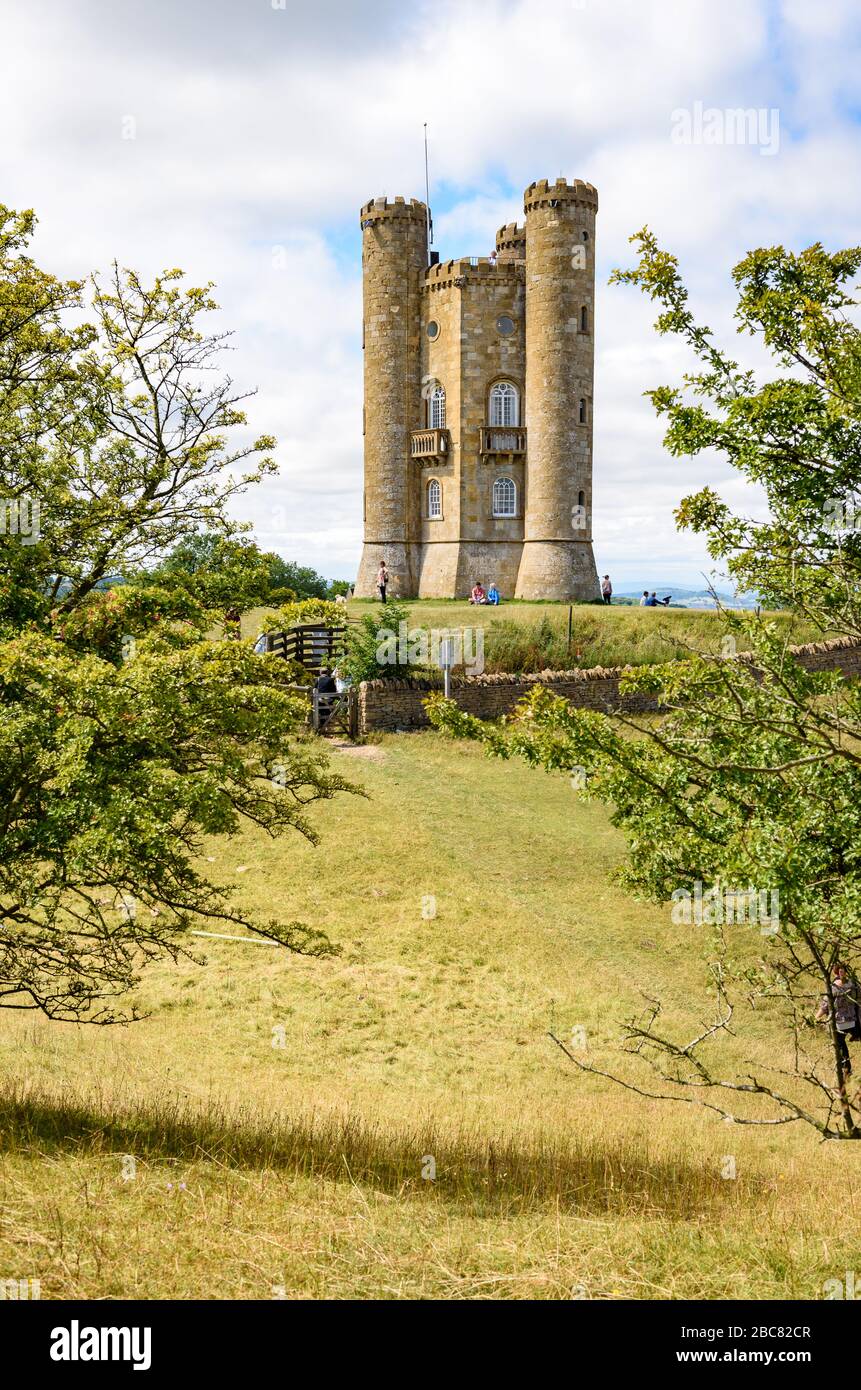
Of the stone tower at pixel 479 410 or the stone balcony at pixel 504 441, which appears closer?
the stone tower at pixel 479 410

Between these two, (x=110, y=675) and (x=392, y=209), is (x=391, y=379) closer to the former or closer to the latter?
(x=392, y=209)

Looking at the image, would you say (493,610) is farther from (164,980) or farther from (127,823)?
(127,823)

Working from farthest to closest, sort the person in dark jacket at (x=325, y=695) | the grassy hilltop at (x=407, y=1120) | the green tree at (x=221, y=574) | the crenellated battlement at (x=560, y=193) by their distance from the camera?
the crenellated battlement at (x=560, y=193), the person in dark jacket at (x=325, y=695), the green tree at (x=221, y=574), the grassy hilltop at (x=407, y=1120)

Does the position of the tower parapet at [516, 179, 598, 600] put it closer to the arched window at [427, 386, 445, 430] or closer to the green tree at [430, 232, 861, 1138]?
the arched window at [427, 386, 445, 430]

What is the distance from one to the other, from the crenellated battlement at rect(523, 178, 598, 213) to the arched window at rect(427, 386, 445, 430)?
8.40m

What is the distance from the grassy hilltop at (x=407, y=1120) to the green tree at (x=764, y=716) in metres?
1.34

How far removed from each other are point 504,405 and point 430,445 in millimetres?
3755

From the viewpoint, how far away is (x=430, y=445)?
1713 inches

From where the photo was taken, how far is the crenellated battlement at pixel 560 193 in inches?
1559

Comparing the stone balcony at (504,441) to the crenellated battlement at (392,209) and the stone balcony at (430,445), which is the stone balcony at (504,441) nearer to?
the stone balcony at (430,445)

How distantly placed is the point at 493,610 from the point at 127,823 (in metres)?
29.0

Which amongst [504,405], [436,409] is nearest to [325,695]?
[504,405]

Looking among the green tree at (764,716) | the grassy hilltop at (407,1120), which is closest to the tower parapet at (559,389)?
the grassy hilltop at (407,1120)

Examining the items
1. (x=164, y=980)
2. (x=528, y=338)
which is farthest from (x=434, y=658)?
(x=528, y=338)
